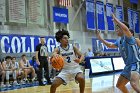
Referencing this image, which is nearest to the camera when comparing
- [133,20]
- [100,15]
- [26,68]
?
[26,68]

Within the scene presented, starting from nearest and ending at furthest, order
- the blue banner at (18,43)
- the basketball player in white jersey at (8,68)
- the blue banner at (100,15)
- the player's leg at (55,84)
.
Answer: the player's leg at (55,84) → the basketball player in white jersey at (8,68) → the blue banner at (18,43) → the blue banner at (100,15)

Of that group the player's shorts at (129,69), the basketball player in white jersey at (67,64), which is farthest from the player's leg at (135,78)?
the basketball player in white jersey at (67,64)

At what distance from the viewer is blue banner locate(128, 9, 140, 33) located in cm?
2958

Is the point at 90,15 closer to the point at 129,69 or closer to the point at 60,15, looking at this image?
the point at 60,15

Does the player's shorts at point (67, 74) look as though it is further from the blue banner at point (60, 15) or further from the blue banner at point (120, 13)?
the blue banner at point (120, 13)

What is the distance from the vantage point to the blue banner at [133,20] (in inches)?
1164

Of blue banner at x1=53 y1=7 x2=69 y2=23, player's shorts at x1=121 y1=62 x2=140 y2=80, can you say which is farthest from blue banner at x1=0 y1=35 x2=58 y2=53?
player's shorts at x1=121 y1=62 x2=140 y2=80

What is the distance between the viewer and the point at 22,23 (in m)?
18.9

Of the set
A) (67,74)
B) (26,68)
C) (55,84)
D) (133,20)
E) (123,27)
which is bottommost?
(26,68)

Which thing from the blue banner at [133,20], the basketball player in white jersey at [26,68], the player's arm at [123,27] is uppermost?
the blue banner at [133,20]

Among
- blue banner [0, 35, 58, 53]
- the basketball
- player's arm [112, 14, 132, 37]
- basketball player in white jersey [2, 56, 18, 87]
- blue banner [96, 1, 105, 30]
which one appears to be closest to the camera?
player's arm [112, 14, 132, 37]

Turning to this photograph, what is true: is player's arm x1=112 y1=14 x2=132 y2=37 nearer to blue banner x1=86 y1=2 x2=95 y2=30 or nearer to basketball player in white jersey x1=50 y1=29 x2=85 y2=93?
basketball player in white jersey x1=50 y1=29 x2=85 y2=93

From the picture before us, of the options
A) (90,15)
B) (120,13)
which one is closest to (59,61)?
(90,15)

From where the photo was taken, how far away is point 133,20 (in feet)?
98.2
